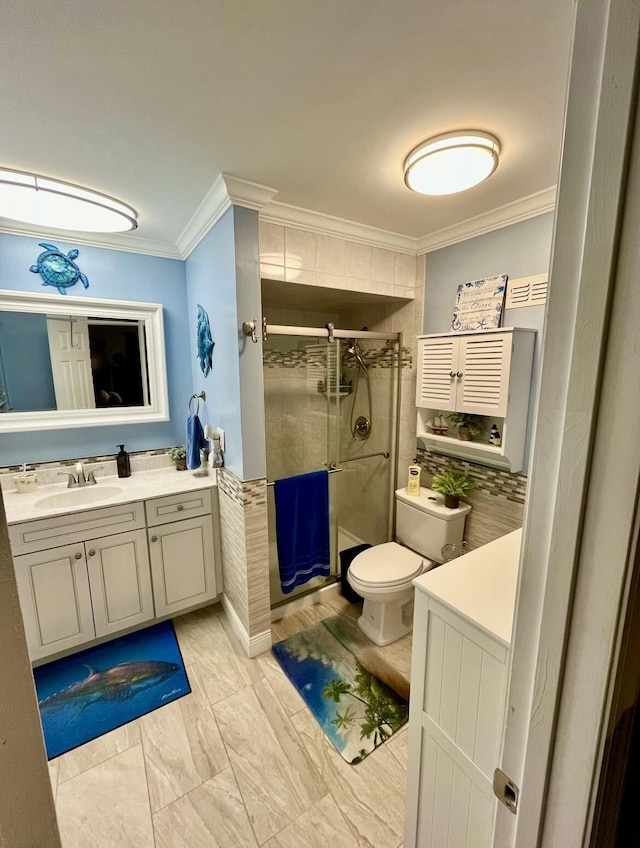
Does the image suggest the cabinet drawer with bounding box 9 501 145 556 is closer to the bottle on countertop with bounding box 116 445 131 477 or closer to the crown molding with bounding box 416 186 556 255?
the bottle on countertop with bounding box 116 445 131 477

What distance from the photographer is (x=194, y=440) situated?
2145mm

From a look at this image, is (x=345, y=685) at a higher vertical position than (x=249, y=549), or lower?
lower

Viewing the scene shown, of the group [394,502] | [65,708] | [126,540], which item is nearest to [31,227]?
[126,540]

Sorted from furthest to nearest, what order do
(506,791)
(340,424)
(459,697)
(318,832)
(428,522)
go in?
1. (340,424)
2. (428,522)
3. (318,832)
4. (459,697)
5. (506,791)

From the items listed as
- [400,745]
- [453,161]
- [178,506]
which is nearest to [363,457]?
[178,506]

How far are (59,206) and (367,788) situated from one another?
2821 millimetres

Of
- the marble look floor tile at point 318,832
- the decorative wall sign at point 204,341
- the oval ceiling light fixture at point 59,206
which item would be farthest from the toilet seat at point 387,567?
the oval ceiling light fixture at point 59,206

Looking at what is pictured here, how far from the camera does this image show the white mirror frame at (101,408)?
6.41 ft

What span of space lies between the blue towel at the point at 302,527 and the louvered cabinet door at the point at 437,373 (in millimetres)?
802

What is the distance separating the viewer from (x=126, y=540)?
6.30ft

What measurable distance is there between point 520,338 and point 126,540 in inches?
91.2

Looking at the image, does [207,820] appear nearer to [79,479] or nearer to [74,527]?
[74,527]

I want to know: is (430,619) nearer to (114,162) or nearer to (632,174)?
(632,174)

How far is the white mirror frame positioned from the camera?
1955 mm
